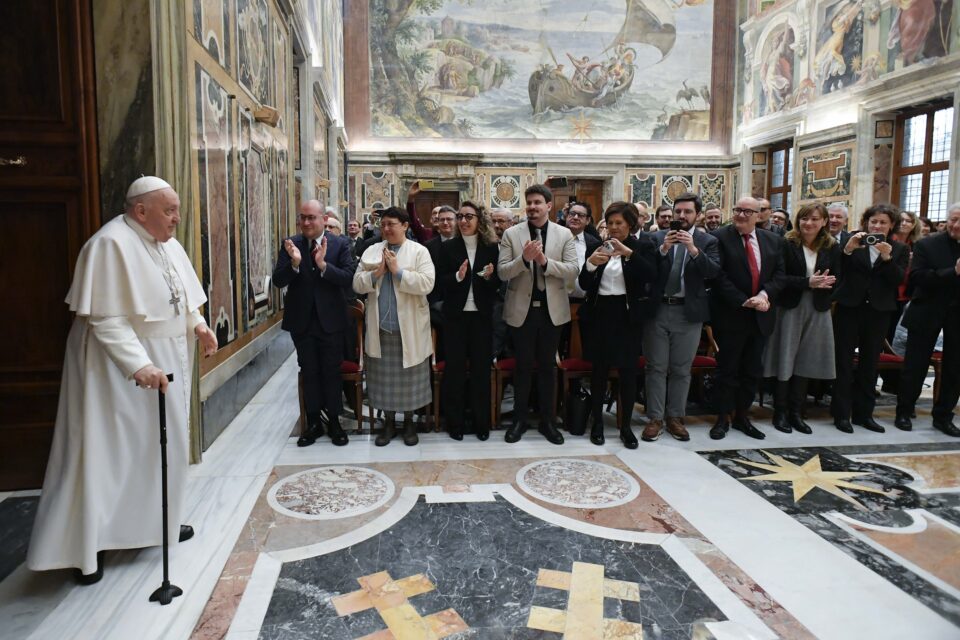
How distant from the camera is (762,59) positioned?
16328 millimetres

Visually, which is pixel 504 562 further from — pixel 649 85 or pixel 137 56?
pixel 649 85

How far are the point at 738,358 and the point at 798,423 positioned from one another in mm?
793

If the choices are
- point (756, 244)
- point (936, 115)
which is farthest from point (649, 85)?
point (756, 244)

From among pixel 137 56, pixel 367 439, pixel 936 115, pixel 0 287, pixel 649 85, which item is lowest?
pixel 367 439

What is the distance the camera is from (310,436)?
15.1ft

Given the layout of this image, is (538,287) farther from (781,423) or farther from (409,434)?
(781,423)

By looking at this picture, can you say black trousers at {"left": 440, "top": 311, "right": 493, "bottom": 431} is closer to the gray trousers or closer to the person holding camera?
the gray trousers

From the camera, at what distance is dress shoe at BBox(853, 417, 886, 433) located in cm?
501

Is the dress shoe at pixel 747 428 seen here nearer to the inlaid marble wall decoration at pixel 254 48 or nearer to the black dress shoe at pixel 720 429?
the black dress shoe at pixel 720 429

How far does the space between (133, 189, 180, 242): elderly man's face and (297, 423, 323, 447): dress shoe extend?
2195mm

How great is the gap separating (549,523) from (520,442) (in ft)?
4.69

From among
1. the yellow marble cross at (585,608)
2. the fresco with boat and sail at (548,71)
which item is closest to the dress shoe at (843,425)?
the yellow marble cross at (585,608)

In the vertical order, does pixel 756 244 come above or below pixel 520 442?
above

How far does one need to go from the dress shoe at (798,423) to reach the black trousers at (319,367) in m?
3.68
